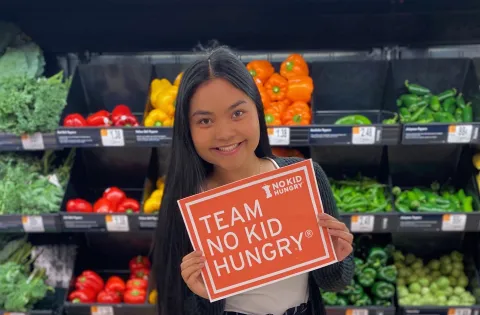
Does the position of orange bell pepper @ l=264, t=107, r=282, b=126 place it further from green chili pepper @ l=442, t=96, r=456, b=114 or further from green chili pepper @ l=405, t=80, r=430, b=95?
green chili pepper @ l=442, t=96, r=456, b=114

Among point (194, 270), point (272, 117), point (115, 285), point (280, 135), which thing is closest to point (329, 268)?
point (194, 270)

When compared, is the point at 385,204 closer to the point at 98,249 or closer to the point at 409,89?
the point at 409,89

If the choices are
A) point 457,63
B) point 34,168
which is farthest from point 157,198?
point 457,63

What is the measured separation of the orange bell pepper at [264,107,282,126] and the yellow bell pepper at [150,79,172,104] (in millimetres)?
537

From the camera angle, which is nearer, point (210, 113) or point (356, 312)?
point (210, 113)

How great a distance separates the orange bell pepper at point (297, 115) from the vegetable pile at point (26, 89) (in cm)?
108

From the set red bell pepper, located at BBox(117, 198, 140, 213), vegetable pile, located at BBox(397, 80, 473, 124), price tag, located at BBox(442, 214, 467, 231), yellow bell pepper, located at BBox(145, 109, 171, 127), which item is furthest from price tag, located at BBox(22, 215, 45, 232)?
price tag, located at BBox(442, 214, 467, 231)

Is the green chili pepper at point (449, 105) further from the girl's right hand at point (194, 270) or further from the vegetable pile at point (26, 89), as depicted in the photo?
the vegetable pile at point (26, 89)

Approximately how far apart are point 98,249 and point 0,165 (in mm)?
762

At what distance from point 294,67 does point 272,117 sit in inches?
12.4

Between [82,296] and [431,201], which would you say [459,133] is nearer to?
[431,201]

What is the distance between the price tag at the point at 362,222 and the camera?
2406 mm

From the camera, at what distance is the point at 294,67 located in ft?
8.32

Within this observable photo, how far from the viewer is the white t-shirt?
1404mm
